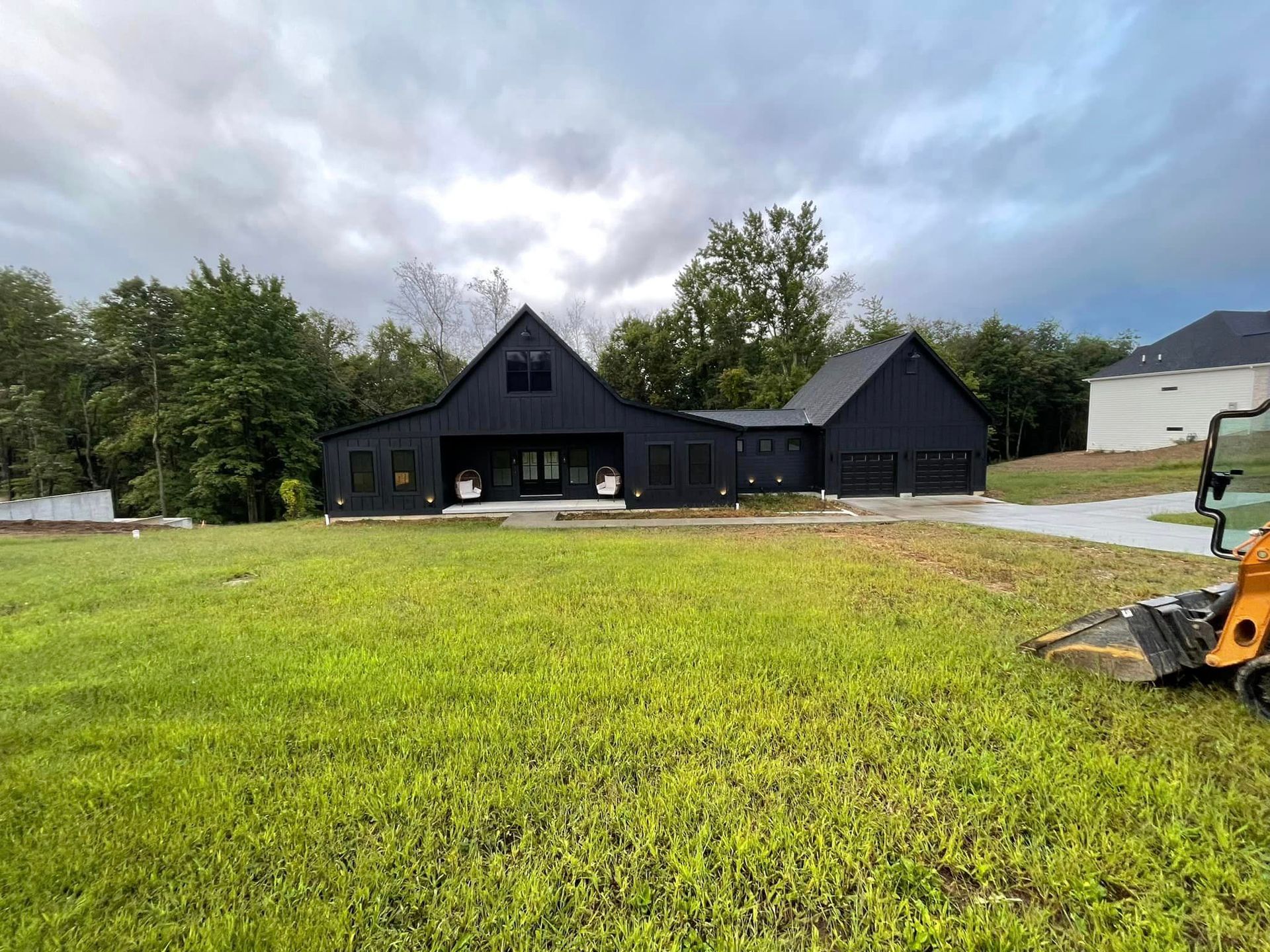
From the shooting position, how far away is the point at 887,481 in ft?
60.6

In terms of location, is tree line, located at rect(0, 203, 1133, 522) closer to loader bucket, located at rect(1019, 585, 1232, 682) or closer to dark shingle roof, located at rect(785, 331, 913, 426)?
dark shingle roof, located at rect(785, 331, 913, 426)

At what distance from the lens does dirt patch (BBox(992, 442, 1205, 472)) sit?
78.8 feet

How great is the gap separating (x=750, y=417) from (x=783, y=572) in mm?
14189

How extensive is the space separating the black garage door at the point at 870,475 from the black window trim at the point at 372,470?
1583cm

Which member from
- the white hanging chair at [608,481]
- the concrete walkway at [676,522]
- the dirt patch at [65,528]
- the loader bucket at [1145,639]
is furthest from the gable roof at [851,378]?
the dirt patch at [65,528]

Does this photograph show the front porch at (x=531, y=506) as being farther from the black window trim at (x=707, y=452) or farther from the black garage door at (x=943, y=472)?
the black garage door at (x=943, y=472)

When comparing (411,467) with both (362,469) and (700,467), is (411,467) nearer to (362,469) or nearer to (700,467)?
(362,469)

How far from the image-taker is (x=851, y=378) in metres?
19.5

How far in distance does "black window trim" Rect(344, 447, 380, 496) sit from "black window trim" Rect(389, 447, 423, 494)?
0.44m

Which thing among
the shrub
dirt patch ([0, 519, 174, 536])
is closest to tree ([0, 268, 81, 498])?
dirt patch ([0, 519, 174, 536])

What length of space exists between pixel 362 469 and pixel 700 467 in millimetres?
10911

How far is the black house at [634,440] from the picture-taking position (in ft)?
53.3

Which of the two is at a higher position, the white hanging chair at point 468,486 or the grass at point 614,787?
the white hanging chair at point 468,486

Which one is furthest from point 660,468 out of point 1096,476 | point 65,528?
point 1096,476
